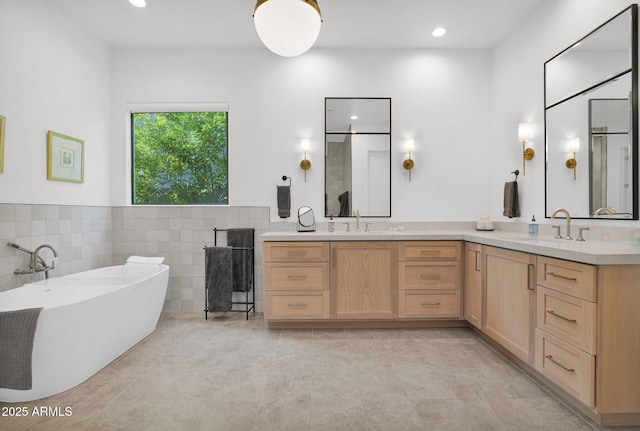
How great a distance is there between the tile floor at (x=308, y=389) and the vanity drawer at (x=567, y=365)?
17 cm

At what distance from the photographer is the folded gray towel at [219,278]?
11.1ft

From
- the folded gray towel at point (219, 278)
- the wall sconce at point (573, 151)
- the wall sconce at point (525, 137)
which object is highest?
the wall sconce at point (525, 137)

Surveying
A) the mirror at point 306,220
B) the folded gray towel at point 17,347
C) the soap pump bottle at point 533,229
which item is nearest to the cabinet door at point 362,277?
the mirror at point 306,220

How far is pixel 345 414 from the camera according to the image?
181cm

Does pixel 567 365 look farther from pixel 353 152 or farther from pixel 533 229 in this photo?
pixel 353 152

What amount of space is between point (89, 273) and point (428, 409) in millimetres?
3089

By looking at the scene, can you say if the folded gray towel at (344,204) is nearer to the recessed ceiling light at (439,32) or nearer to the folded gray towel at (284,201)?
the folded gray towel at (284,201)

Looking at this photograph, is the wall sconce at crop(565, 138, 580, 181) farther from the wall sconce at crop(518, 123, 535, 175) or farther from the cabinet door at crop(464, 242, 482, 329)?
the cabinet door at crop(464, 242, 482, 329)

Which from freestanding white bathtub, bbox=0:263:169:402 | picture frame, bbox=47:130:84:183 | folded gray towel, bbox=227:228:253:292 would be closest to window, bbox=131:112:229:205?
folded gray towel, bbox=227:228:253:292

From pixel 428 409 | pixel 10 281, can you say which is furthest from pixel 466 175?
pixel 10 281

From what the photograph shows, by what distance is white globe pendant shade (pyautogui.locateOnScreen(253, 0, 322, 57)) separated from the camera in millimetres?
1587

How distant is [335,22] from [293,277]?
2.49 m

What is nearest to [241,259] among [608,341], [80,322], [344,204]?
[344,204]

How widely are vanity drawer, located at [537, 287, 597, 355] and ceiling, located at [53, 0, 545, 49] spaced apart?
2.57 metres
